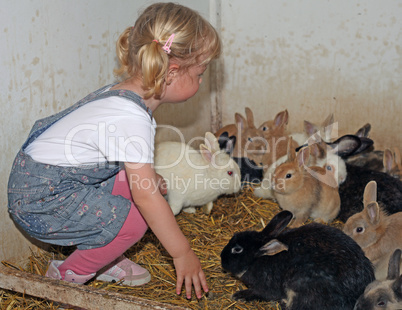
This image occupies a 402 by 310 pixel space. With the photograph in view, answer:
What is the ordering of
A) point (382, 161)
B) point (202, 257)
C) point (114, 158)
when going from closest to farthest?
1. point (114, 158)
2. point (202, 257)
3. point (382, 161)

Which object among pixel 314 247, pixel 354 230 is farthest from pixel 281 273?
pixel 354 230

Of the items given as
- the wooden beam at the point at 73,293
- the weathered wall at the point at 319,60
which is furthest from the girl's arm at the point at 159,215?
the weathered wall at the point at 319,60

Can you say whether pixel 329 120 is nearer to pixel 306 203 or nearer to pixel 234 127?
pixel 234 127

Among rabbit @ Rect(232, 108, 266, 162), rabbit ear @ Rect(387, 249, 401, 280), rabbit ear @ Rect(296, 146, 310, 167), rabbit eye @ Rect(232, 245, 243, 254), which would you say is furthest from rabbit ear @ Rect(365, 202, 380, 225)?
rabbit @ Rect(232, 108, 266, 162)

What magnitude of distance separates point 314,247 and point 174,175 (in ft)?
4.28

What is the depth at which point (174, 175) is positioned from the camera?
12.6 feet

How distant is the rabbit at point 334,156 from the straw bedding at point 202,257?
5.2 inches

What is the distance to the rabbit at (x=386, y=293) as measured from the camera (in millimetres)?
2689

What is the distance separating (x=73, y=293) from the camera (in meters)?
2.62

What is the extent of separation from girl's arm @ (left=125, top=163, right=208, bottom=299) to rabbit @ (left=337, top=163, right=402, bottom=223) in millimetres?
1714

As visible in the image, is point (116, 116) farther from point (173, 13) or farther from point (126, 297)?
point (126, 297)

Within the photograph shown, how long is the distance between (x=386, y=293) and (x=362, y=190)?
4.48ft

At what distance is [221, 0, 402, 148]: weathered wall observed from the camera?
4.66 meters

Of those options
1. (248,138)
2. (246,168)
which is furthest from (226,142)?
(248,138)
